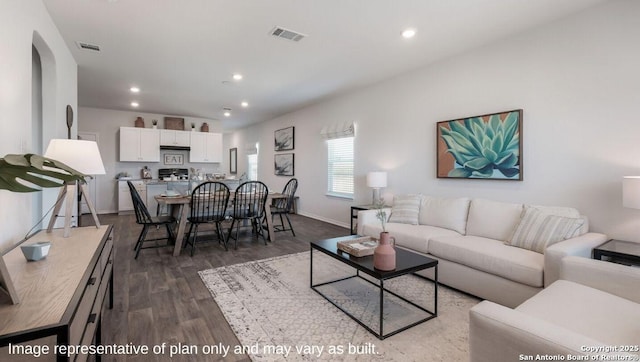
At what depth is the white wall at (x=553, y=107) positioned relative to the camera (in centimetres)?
258

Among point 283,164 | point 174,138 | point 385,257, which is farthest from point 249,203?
point 174,138

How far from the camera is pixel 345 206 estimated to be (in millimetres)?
5781

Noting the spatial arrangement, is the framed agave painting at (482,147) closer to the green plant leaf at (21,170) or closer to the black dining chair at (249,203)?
the black dining chair at (249,203)

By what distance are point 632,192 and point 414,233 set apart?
172 centimetres

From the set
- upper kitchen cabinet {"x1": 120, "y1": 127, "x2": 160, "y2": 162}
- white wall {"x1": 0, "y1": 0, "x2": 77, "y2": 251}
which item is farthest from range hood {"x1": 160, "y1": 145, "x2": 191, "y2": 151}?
white wall {"x1": 0, "y1": 0, "x2": 77, "y2": 251}

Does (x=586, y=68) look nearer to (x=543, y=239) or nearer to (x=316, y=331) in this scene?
(x=543, y=239)

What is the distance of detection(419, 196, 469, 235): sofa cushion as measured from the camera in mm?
3363

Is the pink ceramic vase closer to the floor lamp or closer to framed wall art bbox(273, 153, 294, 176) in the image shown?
the floor lamp

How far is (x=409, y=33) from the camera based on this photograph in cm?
317

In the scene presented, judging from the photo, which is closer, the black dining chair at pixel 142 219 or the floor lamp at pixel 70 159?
the floor lamp at pixel 70 159

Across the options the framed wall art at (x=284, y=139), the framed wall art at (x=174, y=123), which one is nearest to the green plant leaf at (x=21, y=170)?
the framed wall art at (x=284, y=139)

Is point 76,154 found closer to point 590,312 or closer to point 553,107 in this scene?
point 590,312

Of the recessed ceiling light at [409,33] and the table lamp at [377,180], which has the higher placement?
the recessed ceiling light at [409,33]

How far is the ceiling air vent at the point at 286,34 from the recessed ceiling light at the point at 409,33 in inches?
43.3
